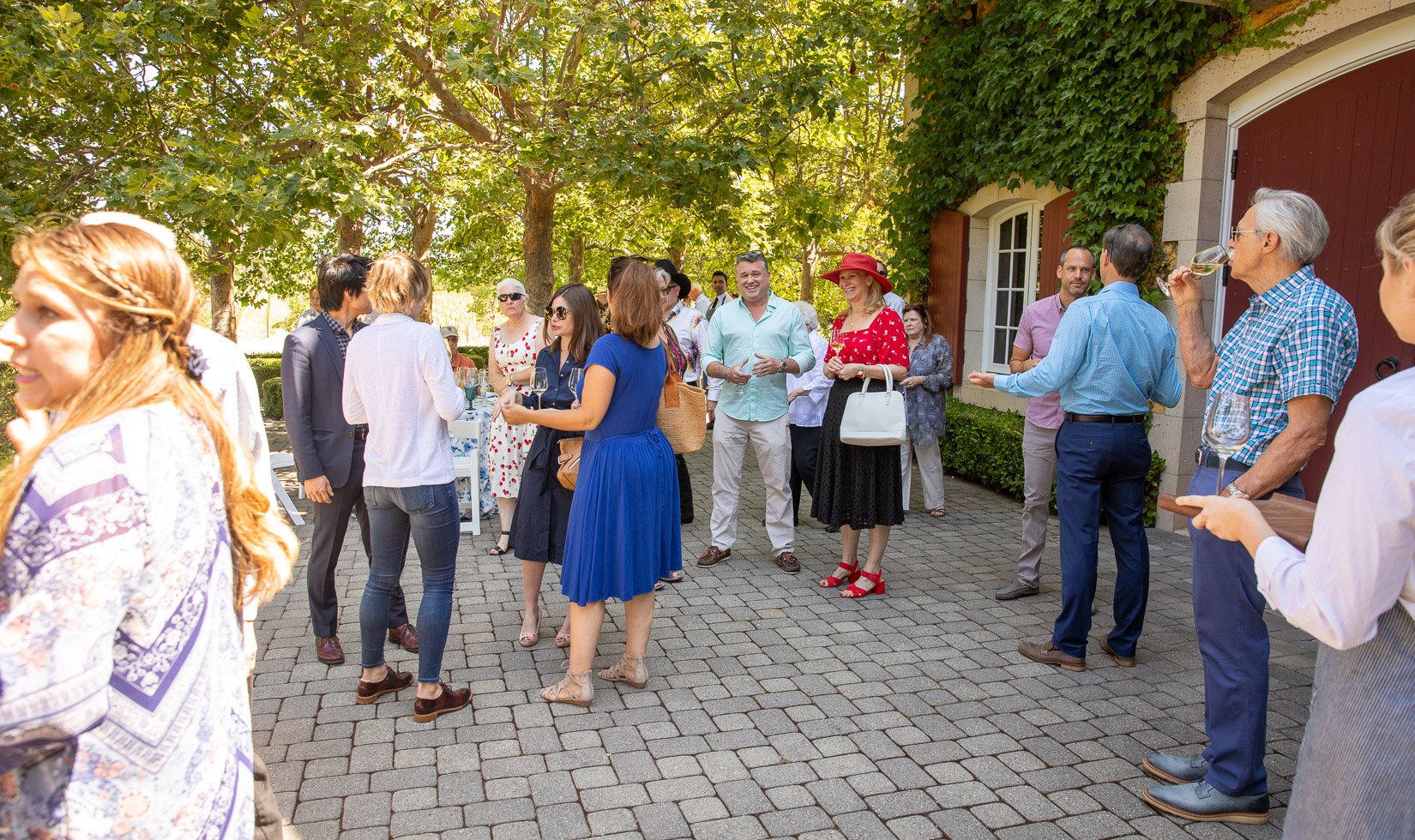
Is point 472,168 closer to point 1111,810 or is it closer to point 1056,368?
point 1056,368

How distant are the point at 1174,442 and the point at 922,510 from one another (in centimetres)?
208

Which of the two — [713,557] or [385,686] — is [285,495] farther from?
[385,686]

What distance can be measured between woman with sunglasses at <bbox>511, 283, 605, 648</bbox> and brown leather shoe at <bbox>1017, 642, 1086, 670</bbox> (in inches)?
92.0

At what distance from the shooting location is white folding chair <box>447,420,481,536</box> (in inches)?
286

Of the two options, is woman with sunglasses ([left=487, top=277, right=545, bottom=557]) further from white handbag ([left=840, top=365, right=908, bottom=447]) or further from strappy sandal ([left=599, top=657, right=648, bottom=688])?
white handbag ([left=840, top=365, right=908, bottom=447])

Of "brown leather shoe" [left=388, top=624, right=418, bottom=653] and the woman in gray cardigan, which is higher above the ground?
the woman in gray cardigan

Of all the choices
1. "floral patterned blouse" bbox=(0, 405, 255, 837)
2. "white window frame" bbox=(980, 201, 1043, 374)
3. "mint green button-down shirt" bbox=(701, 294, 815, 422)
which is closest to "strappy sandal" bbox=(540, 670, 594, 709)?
"floral patterned blouse" bbox=(0, 405, 255, 837)

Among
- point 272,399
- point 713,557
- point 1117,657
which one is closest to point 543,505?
point 713,557

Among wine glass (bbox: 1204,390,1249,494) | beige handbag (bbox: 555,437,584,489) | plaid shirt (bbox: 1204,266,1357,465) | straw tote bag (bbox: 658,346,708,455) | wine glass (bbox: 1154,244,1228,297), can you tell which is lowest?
beige handbag (bbox: 555,437,584,489)

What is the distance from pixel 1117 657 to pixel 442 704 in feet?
10.6

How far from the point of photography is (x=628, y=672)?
4.35 metres

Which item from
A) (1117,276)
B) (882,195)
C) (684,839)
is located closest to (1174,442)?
(1117,276)

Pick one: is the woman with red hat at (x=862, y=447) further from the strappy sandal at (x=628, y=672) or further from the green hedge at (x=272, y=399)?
the green hedge at (x=272, y=399)

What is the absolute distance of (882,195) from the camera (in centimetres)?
2111
